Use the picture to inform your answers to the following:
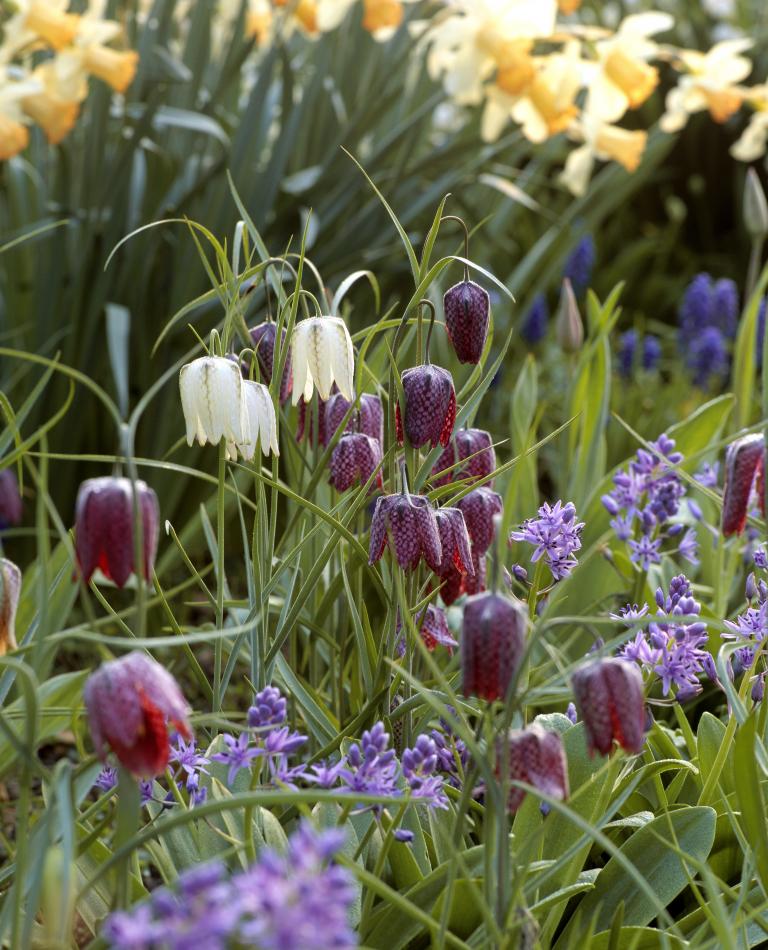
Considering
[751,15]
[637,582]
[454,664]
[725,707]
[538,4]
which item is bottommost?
[751,15]

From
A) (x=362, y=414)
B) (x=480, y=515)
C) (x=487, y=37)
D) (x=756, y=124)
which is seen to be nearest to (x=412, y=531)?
(x=480, y=515)

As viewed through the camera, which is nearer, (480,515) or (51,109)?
(480,515)

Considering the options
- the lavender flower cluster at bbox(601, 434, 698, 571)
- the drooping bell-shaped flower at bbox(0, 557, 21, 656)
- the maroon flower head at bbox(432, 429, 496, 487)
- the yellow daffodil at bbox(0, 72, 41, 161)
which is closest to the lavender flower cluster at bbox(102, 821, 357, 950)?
the drooping bell-shaped flower at bbox(0, 557, 21, 656)

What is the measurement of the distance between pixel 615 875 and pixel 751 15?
233 inches

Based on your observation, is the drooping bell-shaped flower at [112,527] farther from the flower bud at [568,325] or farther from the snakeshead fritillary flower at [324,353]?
the flower bud at [568,325]

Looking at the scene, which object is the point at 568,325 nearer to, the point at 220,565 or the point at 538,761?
the point at 220,565

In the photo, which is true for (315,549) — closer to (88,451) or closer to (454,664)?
(454,664)

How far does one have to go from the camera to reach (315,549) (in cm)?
139

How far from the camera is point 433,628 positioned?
128 centimetres

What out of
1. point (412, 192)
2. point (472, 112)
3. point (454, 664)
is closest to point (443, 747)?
point (454, 664)

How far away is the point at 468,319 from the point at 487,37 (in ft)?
4.71

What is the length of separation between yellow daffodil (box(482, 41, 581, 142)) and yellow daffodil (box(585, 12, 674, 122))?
6 centimetres

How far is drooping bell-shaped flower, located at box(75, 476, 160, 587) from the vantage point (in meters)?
0.83

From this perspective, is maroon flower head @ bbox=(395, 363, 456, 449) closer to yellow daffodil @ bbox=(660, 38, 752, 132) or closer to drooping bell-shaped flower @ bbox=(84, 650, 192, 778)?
drooping bell-shaped flower @ bbox=(84, 650, 192, 778)
